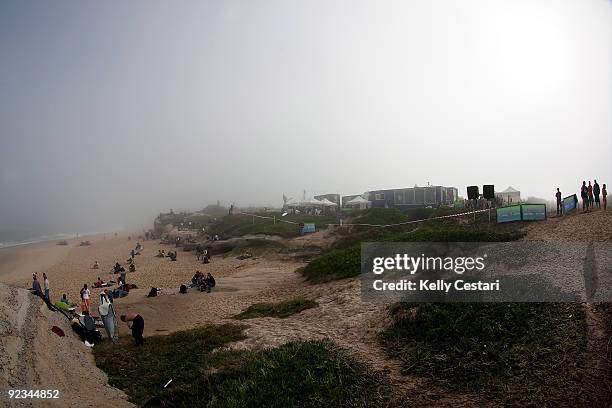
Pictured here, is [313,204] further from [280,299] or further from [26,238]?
[26,238]

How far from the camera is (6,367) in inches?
284

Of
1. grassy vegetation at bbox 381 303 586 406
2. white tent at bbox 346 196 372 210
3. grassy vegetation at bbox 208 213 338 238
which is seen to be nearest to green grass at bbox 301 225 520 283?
grassy vegetation at bbox 381 303 586 406

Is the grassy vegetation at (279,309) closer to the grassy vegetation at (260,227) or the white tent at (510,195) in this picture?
the grassy vegetation at (260,227)

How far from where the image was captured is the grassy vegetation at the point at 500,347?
691cm

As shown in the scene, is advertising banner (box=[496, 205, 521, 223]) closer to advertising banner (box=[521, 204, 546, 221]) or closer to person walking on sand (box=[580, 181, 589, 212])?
advertising banner (box=[521, 204, 546, 221])

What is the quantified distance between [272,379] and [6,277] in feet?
114

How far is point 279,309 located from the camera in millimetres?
15297

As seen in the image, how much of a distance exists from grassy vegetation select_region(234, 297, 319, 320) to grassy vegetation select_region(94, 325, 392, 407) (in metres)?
4.22

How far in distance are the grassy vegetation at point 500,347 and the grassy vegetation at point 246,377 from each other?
1.61 meters

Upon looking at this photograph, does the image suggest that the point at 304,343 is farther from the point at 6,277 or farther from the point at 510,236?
the point at 6,277

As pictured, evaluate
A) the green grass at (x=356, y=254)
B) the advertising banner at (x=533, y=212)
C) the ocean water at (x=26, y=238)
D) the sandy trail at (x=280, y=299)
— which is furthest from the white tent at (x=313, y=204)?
the ocean water at (x=26, y=238)

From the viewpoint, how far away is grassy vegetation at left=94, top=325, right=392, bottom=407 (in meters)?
7.41

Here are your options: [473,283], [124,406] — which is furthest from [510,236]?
[124,406]

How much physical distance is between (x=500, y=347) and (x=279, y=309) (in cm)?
917
